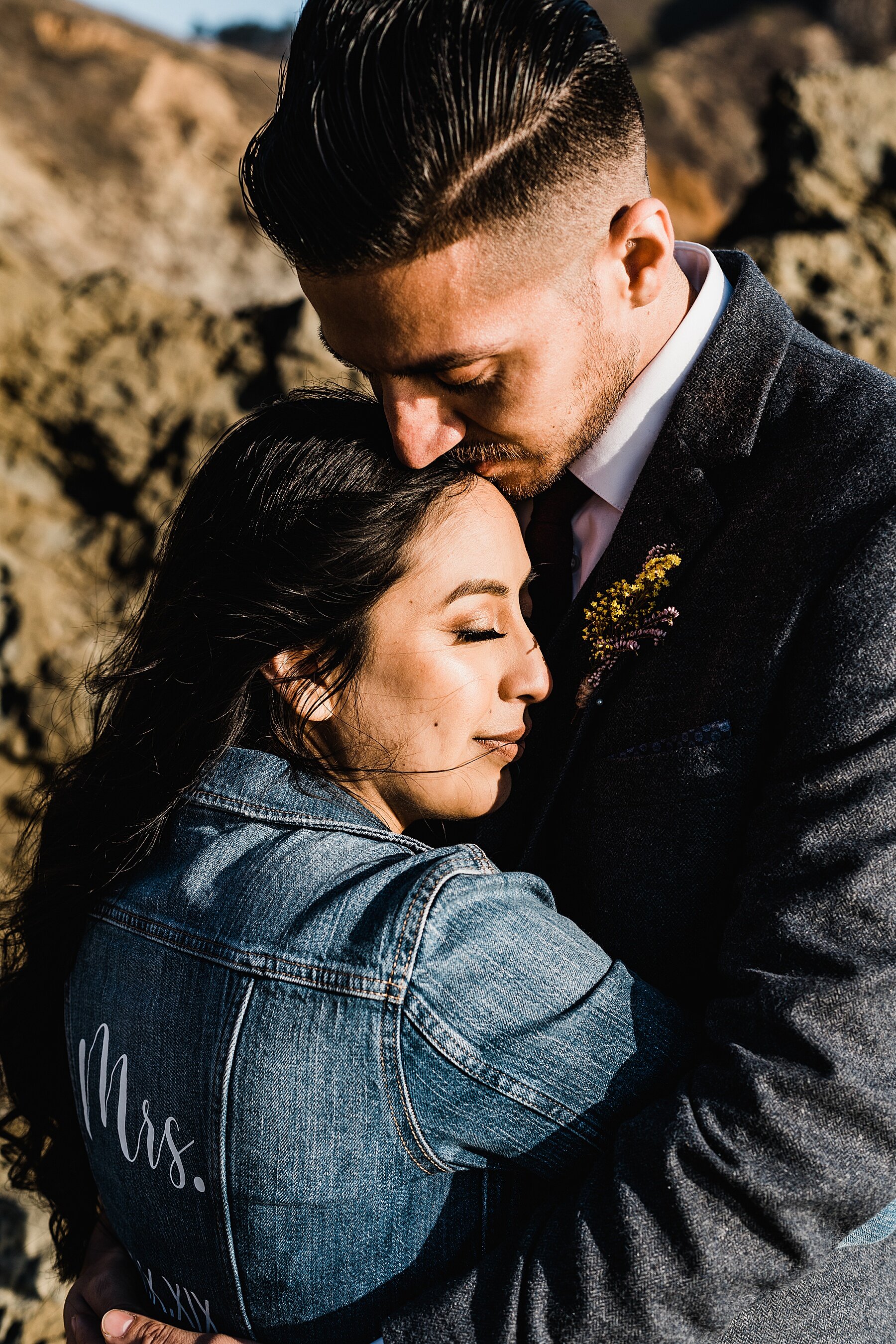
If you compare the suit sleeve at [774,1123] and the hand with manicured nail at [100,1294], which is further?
the hand with manicured nail at [100,1294]

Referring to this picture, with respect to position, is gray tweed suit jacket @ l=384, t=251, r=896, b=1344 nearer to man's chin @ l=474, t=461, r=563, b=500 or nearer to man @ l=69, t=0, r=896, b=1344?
man @ l=69, t=0, r=896, b=1344

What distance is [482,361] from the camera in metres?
1.89

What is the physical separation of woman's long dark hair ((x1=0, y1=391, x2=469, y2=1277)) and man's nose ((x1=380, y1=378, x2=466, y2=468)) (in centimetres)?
6

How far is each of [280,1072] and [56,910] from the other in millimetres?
734

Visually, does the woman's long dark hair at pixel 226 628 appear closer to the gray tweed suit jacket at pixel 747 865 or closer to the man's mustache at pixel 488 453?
the man's mustache at pixel 488 453

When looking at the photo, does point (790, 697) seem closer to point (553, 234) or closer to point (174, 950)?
point (553, 234)

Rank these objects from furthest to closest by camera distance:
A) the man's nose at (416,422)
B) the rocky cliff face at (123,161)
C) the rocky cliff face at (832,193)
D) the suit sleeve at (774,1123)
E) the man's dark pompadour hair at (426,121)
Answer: the rocky cliff face at (123,161)
the rocky cliff face at (832,193)
the man's nose at (416,422)
the man's dark pompadour hair at (426,121)
the suit sleeve at (774,1123)

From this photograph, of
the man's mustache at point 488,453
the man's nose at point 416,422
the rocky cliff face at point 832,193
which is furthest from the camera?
the rocky cliff face at point 832,193

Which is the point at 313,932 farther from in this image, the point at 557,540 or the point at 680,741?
Answer: the point at 557,540

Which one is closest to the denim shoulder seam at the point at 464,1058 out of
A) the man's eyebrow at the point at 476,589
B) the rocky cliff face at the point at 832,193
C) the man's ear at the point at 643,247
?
the man's eyebrow at the point at 476,589

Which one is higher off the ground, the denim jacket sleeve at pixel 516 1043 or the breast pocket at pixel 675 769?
the breast pocket at pixel 675 769

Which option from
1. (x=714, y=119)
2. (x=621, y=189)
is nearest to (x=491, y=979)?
(x=621, y=189)

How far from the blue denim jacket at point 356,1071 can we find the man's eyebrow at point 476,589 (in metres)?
0.51

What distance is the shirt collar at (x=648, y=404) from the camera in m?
2.06
